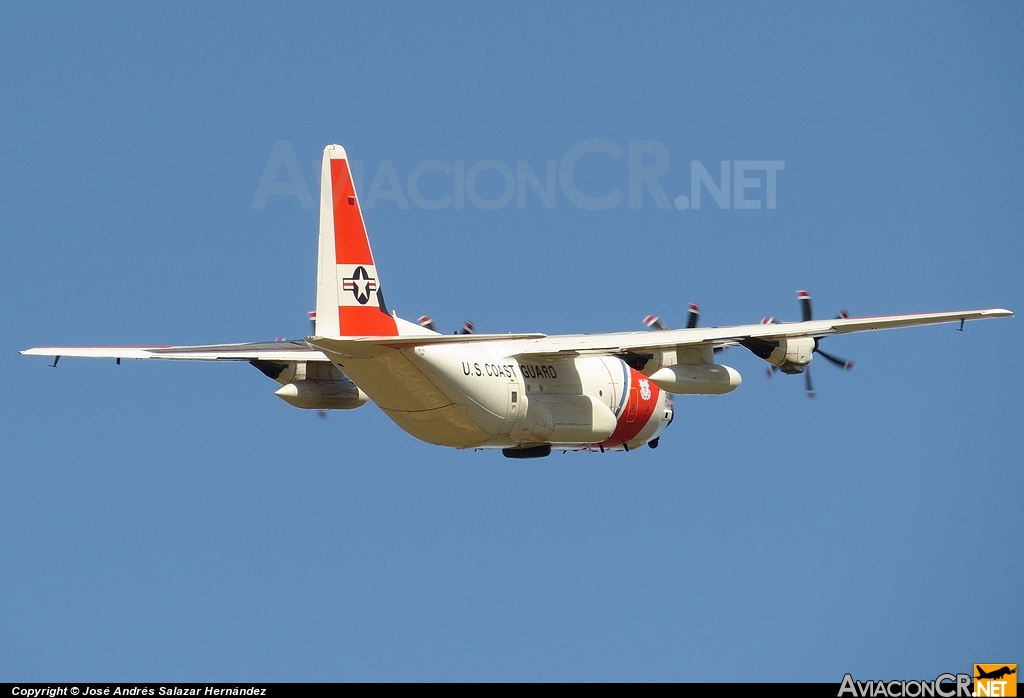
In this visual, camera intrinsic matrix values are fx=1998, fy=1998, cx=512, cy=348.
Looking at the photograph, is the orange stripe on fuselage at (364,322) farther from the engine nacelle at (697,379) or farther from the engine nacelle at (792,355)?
the engine nacelle at (792,355)

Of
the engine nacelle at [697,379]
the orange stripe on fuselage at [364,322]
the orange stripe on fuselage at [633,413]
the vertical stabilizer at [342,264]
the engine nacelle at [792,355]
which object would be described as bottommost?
the orange stripe on fuselage at [633,413]

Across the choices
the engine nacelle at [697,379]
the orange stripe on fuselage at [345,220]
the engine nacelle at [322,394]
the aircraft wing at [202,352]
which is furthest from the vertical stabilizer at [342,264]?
the engine nacelle at [697,379]

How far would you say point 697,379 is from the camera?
140 ft

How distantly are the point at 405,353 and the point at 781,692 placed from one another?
9.59 metres

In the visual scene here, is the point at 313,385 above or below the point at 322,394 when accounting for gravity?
Result: above

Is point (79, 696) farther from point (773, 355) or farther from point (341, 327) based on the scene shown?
point (773, 355)

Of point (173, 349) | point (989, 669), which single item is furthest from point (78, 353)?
point (989, 669)

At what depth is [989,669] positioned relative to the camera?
4022 centimetres

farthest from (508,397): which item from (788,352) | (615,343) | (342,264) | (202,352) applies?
(202,352)

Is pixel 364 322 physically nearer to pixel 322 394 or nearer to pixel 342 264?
pixel 342 264

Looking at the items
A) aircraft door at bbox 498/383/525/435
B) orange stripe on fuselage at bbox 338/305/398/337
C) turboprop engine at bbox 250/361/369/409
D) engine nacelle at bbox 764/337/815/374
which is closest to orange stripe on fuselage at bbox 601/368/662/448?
engine nacelle at bbox 764/337/815/374

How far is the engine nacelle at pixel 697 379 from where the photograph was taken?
42.0m

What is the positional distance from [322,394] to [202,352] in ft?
9.04

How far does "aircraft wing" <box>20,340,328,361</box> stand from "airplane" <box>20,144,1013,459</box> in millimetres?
31
